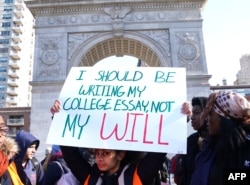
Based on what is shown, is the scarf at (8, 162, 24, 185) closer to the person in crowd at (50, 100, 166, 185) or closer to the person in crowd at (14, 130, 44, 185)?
the person in crowd at (14, 130, 44, 185)

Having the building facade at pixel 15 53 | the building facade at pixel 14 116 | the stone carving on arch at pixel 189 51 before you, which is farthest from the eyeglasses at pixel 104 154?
the building facade at pixel 15 53

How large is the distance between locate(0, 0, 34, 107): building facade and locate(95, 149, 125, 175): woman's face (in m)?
48.1

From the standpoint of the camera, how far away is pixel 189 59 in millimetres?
16922

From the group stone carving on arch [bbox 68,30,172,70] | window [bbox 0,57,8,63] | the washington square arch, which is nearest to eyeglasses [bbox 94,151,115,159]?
the washington square arch

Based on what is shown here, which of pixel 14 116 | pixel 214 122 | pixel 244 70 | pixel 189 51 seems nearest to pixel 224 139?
pixel 214 122

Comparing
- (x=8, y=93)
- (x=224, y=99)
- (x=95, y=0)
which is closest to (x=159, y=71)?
(x=224, y=99)

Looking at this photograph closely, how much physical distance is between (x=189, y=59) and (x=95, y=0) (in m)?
6.76

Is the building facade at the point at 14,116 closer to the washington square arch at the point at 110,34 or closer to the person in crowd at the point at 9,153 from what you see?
the washington square arch at the point at 110,34

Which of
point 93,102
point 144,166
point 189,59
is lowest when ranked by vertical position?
point 144,166

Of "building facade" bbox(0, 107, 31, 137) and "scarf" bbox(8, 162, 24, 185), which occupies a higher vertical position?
"building facade" bbox(0, 107, 31, 137)

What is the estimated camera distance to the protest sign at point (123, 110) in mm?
1959

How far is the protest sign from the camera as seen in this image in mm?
1959

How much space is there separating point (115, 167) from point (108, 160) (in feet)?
0.24

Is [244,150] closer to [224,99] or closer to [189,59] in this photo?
[224,99]
